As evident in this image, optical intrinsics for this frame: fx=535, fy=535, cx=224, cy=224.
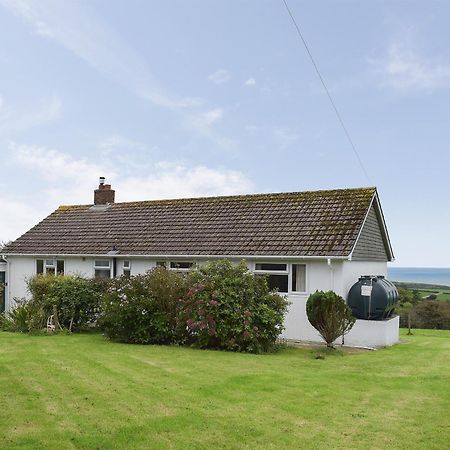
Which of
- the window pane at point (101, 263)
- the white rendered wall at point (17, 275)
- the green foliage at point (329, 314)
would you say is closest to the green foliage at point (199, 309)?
the green foliage at point (329, 314)

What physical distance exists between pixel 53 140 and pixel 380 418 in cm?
1503

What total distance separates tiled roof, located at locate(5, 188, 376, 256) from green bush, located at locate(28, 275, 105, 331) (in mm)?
3200

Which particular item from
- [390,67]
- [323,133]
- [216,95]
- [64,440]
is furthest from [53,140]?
[64,440]

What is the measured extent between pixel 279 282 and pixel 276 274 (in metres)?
0.32

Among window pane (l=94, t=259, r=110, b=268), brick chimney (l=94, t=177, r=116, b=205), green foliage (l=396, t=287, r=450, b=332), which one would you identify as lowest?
green foliage (l=396, t=287, r=450, b=332)

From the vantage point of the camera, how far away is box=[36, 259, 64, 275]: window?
85.6 feet

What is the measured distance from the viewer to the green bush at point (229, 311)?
16.3 m

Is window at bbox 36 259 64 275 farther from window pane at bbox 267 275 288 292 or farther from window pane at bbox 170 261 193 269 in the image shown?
window pane at bbox 267 275 288 292

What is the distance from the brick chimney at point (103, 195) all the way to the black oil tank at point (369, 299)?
16.3m

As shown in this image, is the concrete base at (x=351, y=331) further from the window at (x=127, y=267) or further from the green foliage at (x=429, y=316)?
the green foliage at (x=429, y=316)

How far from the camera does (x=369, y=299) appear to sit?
18.9 meters

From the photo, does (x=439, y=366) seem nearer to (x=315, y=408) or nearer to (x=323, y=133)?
(x=315, y=408)

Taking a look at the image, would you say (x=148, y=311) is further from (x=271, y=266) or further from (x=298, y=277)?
(x=298, y=277)

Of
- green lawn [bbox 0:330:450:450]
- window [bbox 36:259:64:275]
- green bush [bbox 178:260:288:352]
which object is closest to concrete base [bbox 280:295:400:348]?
green bush [bbox 178:260:288:352]
